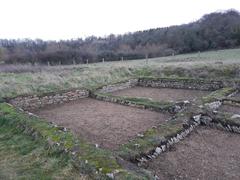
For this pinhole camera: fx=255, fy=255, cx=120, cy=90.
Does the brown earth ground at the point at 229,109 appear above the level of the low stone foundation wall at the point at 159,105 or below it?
below

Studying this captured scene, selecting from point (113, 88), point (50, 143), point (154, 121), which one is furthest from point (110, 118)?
point (113, 88)

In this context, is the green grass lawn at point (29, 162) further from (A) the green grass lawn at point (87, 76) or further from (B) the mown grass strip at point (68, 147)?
(A) the green grass lawn at point (87, 76)

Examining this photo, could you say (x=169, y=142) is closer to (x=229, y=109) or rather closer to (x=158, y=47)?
(x=229, y=109)

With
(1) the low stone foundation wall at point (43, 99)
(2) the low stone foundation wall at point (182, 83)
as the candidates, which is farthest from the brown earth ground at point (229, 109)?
(1) the low stone foundation wall at point (43, 99)

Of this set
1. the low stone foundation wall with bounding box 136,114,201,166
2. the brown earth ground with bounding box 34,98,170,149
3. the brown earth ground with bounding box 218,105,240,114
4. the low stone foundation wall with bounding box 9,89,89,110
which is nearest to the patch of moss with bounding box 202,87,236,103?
the brown earth ground with bounding box 218,105,240,114

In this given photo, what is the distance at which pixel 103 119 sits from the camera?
10258mm

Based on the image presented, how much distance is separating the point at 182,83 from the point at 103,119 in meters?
8.49

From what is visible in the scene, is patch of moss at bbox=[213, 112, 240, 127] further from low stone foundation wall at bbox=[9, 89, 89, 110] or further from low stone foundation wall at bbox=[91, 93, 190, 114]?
low stone foundation wall at bbox=[9, 89, 89, 110]

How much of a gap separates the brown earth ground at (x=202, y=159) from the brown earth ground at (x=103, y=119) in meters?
1.70

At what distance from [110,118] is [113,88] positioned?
6.84m

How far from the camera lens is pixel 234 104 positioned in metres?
11.5

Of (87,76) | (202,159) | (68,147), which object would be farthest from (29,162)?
(87,76)

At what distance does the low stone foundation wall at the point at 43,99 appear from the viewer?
1272 centimetres

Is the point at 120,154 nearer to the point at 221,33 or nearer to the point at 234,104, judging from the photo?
the point at 234,104
